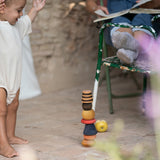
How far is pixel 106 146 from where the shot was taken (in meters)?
0.51

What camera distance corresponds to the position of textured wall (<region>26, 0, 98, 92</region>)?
12.0ft

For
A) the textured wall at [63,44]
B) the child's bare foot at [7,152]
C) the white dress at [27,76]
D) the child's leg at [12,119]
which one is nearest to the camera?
the child's bare foot at [7,152]

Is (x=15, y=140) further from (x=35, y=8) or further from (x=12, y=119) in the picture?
(x=35, y=8)

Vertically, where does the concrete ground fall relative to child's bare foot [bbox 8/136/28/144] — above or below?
below

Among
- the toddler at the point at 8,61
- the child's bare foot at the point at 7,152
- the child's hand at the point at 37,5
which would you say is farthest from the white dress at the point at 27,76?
the child's bare foot at the point at 7,152

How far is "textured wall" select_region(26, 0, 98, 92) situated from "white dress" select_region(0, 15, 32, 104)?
6.19 feet

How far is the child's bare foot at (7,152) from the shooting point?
1.57 m

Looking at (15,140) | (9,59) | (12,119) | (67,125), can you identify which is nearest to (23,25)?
(9,59)

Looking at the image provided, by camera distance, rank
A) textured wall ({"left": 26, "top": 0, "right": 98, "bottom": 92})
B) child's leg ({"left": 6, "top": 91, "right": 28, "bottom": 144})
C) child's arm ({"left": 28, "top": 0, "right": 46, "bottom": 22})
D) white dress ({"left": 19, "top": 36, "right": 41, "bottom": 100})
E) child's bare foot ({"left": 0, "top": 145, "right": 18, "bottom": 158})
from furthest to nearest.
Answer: textured wall ({"left": 26, "top": 0, "right": 98, "bottom": 92}), white dress ({"left": 19, "top": 36, "right": 41, "bottom": 100}), child's arm ({"left": 28, "top": 0, "right": 46, "bottom": 22}), child's leg ({"left": 6, "top": 91, "right": 28, "bottom": 144}), child's bare foot ({"left": 0, "top": 145, "right": 18, "bottom": 158})

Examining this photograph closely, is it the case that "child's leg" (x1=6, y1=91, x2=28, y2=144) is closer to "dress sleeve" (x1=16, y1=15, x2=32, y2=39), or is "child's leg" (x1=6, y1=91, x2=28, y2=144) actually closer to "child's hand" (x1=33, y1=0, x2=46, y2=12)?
"dress sleeve" (x1=16, y1=15, x2=32, y2=39)

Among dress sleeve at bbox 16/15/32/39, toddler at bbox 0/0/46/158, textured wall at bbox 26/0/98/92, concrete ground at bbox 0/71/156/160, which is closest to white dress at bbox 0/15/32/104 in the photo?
toddler at bbox 0/0/46/158

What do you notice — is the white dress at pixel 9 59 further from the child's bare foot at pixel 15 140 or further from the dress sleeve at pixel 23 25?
the child's bare foot at pixel 15 140

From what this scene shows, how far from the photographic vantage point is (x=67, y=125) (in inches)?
88.2

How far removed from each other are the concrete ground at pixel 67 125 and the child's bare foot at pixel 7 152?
0.13 m
